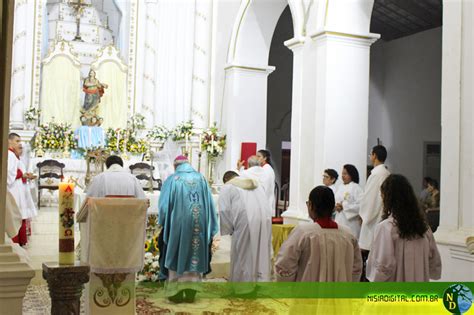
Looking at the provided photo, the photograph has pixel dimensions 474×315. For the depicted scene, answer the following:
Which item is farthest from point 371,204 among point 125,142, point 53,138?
point 53,138

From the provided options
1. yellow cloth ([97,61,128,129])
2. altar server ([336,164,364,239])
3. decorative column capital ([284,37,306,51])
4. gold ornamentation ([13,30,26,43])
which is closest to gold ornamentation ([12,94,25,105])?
gold ornamentation ([13,30,26,43])

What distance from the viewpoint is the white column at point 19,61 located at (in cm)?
1426

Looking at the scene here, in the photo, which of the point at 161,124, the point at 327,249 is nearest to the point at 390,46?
the point at 161,124

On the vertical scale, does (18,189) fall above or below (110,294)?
above

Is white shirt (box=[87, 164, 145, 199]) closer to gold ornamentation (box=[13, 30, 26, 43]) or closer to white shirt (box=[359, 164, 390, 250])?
white shirt (box=[359, 164, 390, 250])

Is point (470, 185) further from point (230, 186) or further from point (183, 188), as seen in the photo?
point (183, 188)

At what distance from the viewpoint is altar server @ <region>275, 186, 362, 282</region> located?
4.04m

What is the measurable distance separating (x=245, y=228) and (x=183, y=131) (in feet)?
25.0

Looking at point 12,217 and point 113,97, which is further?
point 113,97

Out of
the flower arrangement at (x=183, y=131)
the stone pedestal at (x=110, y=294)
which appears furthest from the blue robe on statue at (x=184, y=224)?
the flower arrangement at (x=183, y=131)

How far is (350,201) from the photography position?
25.2ft

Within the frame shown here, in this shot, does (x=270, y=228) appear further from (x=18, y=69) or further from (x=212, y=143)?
(x=18, y=69)

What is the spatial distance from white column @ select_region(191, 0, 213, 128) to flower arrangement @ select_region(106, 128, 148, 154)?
1404mm

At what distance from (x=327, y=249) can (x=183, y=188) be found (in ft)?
10.6
